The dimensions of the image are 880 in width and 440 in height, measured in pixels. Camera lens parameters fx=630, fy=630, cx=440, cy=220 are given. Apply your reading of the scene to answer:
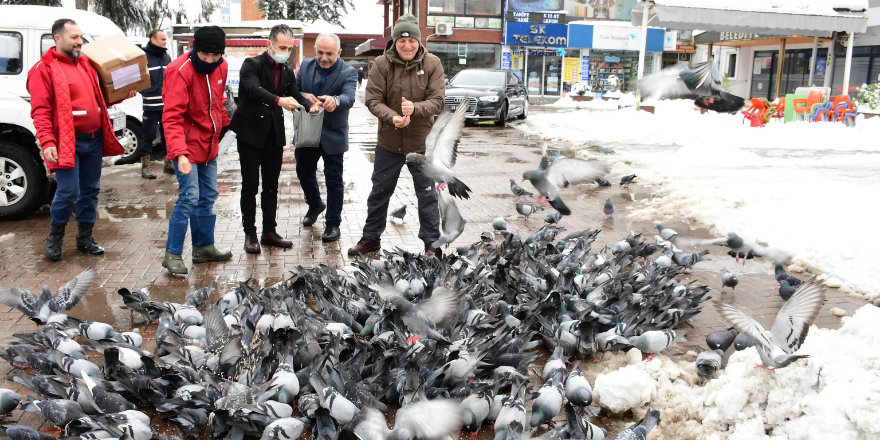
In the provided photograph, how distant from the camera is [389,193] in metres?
5.68

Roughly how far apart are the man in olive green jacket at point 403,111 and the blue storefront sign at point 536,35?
3146 centimetres

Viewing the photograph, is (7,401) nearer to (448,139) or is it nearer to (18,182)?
(448,139)

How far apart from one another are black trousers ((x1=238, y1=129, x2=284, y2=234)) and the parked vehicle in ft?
35.8

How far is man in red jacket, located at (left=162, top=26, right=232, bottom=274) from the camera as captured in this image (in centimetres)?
488

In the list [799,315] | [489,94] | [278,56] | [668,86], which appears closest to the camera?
[799,315]

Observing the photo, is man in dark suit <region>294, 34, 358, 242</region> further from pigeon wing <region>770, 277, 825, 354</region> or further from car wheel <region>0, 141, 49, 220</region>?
pigeon wing <region>770, 277, 825, 354</region>

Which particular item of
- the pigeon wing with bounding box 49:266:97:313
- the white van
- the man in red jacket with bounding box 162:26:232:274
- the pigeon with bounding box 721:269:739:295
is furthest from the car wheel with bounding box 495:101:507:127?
the pigeon wing with bounding box 49:266:97:313

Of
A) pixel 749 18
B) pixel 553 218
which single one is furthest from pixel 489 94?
pixel 553 218

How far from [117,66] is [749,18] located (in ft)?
50.4

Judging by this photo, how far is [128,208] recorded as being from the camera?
7.34 metres

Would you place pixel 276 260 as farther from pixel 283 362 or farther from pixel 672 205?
pixel 672 205

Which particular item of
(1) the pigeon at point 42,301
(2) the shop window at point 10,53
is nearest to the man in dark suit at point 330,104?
(1) the pigeon at point 42,301

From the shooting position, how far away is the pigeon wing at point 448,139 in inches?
203

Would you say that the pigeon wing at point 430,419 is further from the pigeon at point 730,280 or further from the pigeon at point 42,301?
the pigeon at point 730,280
